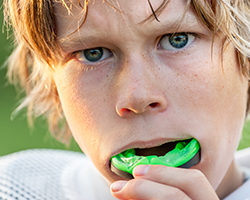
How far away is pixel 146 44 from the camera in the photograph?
0.86 metres

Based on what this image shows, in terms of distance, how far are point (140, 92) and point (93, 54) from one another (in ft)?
0.68

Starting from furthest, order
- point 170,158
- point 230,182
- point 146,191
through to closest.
Answer: point 230,182
point 170,158
point 146,191

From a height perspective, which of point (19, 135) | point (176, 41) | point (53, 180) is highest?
point (176, 41)

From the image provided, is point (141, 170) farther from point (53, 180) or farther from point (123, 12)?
point (53, 180)

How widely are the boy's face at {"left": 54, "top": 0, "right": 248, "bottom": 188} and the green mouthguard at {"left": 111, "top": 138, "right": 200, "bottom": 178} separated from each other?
2 cm

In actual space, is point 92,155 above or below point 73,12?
below

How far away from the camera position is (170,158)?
0.84 m

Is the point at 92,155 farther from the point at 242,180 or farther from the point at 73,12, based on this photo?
the point at 242,180

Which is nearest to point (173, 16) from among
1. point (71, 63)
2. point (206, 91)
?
point (206, 91)

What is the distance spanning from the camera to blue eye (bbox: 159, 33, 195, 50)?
2.93ft

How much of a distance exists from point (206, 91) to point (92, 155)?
1.08 ft

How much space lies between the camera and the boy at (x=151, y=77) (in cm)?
83

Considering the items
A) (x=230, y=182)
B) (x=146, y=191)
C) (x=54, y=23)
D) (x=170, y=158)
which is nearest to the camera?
(x=146, y=191)

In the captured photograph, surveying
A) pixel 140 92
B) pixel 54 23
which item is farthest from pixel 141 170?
pixel 54 23
